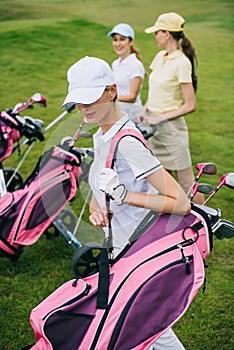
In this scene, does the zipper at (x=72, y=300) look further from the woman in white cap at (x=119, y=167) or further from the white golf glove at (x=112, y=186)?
the white golf glove at (x=112, y=186)

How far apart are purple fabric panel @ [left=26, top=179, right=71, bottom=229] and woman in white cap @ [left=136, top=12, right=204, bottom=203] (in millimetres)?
688

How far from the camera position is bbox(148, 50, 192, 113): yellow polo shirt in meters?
3.53

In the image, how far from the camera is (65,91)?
27.7 feet

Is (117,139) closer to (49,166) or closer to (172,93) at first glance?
(49,166)

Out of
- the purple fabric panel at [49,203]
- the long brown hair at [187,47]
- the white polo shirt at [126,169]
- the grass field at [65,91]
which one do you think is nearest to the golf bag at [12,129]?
the purple fabric panel at [49,203]

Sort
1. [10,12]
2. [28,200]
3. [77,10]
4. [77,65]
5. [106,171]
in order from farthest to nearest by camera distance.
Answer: [77,10] → [10,12] → [28,200] → [77,65] → [106,171]

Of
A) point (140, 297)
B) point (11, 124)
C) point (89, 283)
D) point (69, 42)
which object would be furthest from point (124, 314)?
point (69, 42)

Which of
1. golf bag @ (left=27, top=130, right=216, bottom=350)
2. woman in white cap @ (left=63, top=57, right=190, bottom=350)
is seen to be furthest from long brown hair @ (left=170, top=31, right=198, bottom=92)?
golf bag @ (left=27, top=130, right=216, bottom=350)

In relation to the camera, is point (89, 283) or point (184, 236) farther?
point (89, 283)

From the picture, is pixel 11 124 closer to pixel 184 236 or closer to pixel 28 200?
pixel 28 200

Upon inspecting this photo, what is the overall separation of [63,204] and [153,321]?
1628 millimetres

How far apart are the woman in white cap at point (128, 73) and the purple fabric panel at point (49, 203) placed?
901 mm

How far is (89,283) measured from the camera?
224cm

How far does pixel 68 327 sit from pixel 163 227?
0.52m
